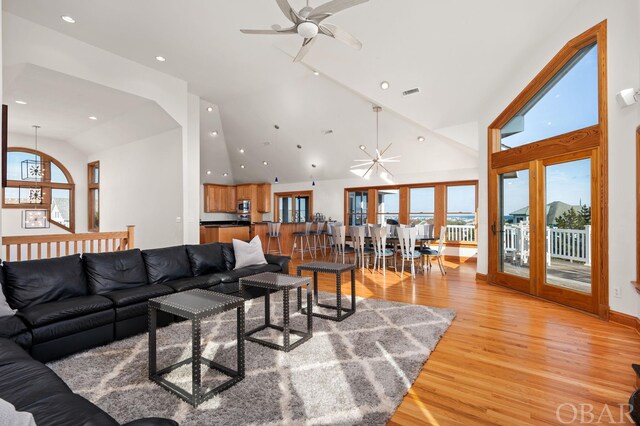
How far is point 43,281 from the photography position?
9.32ft

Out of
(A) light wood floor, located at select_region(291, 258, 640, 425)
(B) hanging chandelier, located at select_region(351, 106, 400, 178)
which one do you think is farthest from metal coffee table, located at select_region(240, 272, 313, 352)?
(B) hanging chandelier, located at select_region(351, 106, 400, 178)

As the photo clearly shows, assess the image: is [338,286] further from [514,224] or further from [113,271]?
[514,224]

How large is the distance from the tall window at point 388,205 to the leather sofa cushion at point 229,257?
584 centimetres

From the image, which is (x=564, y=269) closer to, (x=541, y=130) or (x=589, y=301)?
(x=589, y=301)

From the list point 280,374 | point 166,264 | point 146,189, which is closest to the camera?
point 280,374

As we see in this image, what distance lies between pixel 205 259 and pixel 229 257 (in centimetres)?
44

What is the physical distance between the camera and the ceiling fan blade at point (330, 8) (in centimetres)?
270

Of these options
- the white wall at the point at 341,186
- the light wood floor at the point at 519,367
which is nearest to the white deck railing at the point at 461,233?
the white wall at the point at 341,186

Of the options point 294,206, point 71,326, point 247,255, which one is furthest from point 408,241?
point 294,206

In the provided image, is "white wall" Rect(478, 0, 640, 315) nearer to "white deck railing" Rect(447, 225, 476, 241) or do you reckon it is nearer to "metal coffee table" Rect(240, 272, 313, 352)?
"metal coffee table" Rect(240, 272, 313, 352)

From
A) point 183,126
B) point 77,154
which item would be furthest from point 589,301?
point 77,154

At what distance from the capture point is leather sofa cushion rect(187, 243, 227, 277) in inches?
161

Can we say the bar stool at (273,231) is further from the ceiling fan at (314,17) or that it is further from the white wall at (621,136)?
the white wall at (621,136)

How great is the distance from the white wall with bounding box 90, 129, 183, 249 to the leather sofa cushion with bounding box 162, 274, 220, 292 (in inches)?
102
